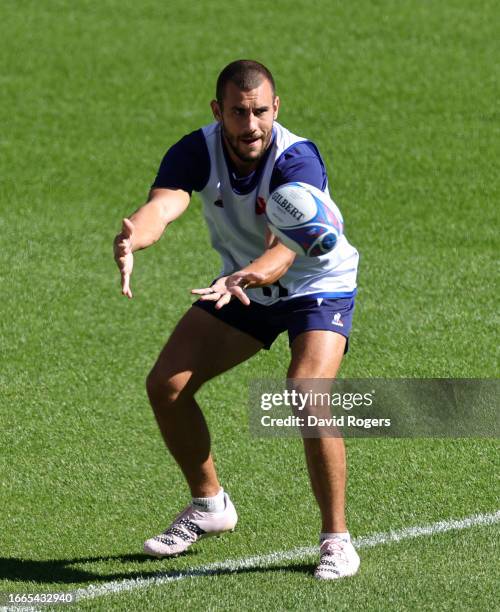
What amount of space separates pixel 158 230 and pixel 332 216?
0.84 m

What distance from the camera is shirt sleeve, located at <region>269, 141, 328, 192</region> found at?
6.50 meters

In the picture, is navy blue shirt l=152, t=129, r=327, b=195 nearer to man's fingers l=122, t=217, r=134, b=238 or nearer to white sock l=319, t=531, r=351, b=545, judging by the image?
man's fingers l=122, t=217, r=134, b=238

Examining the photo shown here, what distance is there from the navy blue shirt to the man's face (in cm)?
12

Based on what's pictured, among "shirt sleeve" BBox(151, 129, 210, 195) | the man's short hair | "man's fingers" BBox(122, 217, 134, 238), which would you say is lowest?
"man's fingers" BBox(122, 217, 134, 238)

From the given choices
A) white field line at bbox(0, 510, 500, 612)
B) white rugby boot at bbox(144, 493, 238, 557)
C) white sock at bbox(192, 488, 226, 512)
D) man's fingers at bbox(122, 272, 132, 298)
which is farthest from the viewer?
white sock at bbox(192, 488, 226, 512)

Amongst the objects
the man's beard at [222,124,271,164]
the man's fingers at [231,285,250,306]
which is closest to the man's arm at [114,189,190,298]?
the man's beard at [222,124,271,164]

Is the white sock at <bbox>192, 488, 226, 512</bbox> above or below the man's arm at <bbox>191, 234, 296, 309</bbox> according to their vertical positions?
below

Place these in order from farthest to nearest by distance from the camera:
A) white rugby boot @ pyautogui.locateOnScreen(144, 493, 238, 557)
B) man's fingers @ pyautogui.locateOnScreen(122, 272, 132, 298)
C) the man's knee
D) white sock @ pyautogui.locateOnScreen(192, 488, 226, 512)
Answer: white sock @ pyautogui.locateOnScreen(192, 488, 226, 512) → white rugby boot @ pyautogui.locateOnScreen(144, 493, 238, 557) → the man's knee → man's fingers @ pyautogui.locateOnScreen(122, 272, 132, 298)

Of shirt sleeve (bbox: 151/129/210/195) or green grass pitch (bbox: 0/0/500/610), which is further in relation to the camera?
green grass pitch (bbox: 0/0/500/610)

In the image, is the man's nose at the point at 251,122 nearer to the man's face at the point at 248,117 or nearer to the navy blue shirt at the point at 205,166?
the man's face at the point at 248,117

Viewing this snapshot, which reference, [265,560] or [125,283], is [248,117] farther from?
[265,560]

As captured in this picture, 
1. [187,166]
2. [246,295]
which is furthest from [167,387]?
[187,166]

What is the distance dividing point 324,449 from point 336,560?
21.0 inches

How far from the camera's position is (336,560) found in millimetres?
6391
